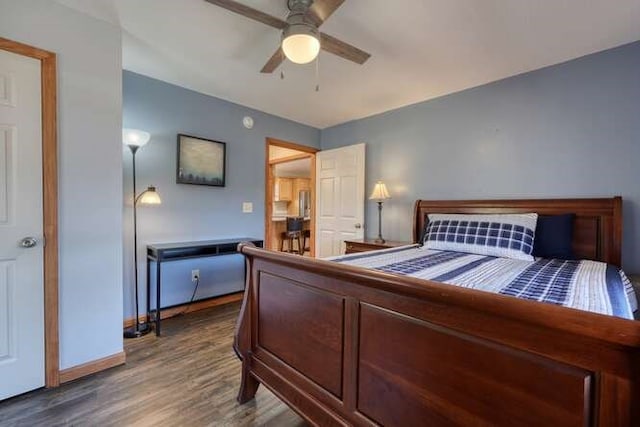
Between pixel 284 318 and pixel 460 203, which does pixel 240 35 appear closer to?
pixel 284 318

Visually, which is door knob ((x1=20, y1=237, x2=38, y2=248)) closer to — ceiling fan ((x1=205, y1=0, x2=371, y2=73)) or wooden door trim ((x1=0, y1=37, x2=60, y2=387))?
wooden door trim ((x1=0, y1=37, x2=60, y2=387))

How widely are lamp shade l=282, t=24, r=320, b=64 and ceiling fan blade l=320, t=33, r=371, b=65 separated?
0.56 feet

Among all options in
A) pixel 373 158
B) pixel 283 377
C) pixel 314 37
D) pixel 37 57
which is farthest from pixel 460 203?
pixel 37 57

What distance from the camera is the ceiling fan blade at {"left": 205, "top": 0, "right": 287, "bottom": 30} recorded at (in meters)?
1.50

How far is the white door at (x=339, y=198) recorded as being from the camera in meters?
3.79

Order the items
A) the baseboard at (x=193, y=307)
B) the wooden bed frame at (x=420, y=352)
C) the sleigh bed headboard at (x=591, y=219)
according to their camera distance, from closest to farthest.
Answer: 1. the wooden bed frame at (x=420, y=352)
2. the sleigh bed headboard at (x=591, y=219)
3. the baseboard at (x=193, y=307)

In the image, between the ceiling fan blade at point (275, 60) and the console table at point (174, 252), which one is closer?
the ceiling fan blade at point (275, 60)

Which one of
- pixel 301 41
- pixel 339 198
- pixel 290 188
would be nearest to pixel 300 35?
pixel 301 41

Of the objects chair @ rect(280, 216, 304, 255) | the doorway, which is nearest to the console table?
the doorway

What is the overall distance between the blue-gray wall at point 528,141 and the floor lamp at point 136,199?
101 inches

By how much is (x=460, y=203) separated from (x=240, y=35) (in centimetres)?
250

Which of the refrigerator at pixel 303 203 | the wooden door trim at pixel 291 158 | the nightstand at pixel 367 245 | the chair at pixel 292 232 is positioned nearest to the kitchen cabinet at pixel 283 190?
the refrigerator at pixel 303 203

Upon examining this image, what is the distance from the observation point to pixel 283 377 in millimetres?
1478

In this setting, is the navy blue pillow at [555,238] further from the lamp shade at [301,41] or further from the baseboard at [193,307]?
the baseboard at [193,307]
